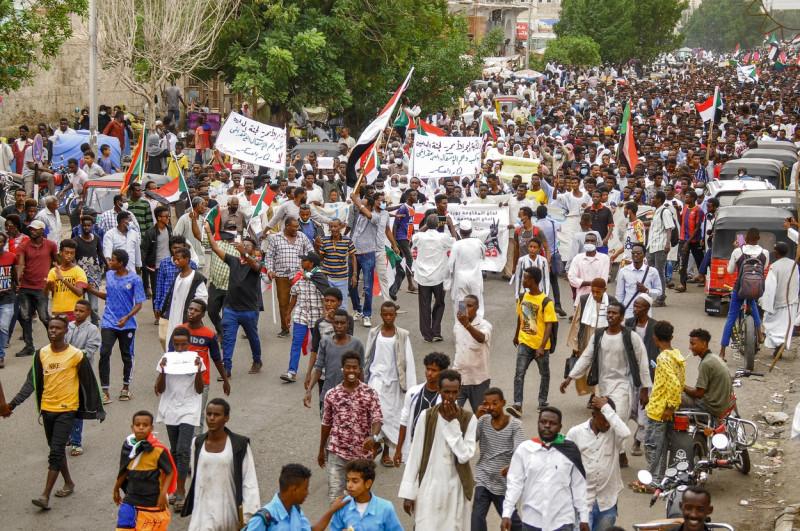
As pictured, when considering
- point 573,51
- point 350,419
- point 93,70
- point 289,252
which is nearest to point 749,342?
point 289,252

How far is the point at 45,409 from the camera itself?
28.1ft

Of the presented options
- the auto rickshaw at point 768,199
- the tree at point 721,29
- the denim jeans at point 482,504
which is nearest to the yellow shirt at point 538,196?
the auto rickshaw at point 768,199

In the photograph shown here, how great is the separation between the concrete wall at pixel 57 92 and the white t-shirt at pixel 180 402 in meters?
21.6

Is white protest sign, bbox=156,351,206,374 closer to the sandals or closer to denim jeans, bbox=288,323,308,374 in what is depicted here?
the sandals

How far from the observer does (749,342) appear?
12.8m

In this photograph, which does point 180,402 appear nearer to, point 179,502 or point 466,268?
point 179,502

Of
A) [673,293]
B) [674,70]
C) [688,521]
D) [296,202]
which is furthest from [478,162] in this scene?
[674,70]

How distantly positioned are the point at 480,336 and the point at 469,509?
2367mm

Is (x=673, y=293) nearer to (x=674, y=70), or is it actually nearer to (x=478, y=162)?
(x=478, y=162)

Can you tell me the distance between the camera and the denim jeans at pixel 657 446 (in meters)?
8.91

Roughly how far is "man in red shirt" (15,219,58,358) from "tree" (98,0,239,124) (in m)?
13.5

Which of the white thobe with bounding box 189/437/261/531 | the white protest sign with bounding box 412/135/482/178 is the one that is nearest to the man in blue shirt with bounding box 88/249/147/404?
the white thobe with bounding box 189/437/261/531

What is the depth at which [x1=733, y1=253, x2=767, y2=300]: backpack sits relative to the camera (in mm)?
13039

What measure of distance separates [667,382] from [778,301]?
17.6 feet
